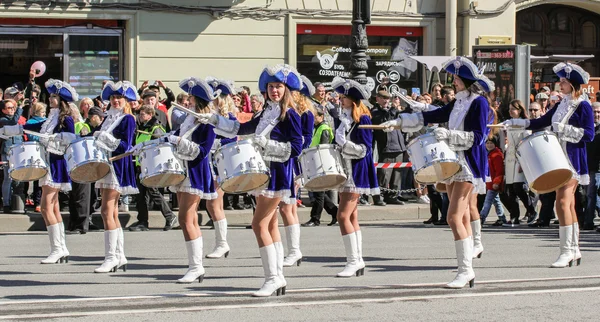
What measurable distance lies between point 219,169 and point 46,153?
318 cm

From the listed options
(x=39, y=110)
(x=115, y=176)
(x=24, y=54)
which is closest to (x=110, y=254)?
(x=115, y=176)

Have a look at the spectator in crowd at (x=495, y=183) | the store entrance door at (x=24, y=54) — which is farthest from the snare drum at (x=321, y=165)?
the store entrance door at (x=24, y=54)

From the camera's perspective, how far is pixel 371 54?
2412 cm

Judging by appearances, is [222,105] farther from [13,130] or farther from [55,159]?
[13,130]

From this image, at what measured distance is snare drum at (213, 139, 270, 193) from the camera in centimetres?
950

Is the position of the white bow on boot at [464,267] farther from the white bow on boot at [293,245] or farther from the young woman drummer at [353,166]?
the white bow on boot at [293,245]

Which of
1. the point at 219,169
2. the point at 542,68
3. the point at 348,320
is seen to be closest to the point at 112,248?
the point at 219,169

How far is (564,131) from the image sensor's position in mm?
11617

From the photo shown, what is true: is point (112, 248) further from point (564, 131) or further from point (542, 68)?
point (542, 68)

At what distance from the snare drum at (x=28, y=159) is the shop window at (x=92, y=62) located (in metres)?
9.83

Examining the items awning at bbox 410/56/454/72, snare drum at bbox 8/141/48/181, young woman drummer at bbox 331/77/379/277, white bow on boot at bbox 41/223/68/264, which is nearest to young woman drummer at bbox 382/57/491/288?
young woman drummer at bbox 331/77/379/277

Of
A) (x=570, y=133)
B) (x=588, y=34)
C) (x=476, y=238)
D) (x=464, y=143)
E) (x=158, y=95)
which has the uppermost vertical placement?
(x=588, y=34)

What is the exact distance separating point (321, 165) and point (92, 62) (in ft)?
40.6

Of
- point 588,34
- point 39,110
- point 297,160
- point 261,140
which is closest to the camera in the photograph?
point 261,140
